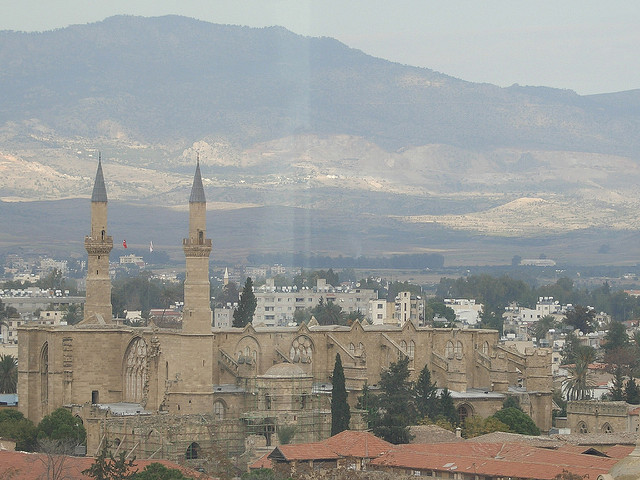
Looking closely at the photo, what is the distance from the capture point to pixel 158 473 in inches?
2308

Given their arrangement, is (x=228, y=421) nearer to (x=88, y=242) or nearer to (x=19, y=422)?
(x=19, y=422)

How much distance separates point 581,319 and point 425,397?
76669mm

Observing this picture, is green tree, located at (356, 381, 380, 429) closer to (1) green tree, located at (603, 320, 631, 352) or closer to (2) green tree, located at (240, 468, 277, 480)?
(2) green tree, located at (240, 468, 277, 480)

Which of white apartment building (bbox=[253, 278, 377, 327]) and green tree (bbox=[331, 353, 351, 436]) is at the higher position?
white apartment building (bbox=[253, 278, 377, 327])

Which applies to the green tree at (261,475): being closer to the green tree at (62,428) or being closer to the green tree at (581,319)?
the green tree at (62,428)

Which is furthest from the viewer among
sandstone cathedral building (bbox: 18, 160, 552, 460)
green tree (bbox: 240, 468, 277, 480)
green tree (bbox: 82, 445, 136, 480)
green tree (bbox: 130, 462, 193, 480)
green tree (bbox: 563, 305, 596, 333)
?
green tree (bbox: 563, 305, 596, 333)

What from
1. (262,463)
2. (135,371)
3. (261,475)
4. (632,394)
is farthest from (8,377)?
(261,475)

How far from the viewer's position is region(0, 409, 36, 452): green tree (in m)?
74.4

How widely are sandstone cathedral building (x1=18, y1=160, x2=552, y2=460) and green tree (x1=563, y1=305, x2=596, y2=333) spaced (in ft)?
210

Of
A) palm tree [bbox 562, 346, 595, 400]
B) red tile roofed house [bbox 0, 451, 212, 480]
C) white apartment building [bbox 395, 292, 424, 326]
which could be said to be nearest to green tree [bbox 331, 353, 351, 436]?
red tile roofed house [bbox 0, 451, 212, 480]

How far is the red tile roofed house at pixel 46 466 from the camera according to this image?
A: 57.4 meters

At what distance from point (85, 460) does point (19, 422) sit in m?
15.0

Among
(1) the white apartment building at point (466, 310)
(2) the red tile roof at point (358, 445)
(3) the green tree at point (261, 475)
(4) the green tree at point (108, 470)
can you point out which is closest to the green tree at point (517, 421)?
(2) the red tile roof at point (358, 445)

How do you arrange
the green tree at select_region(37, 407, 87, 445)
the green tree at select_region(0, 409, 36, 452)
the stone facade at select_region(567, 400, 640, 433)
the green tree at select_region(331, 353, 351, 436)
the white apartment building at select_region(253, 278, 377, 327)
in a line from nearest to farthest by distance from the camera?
the green tree at select_region(37, 407, 87, 445)
the green tree at select_region(0, 409, 36, 452)
the green tree at select_region(331, 353, 351, 436)
the stone facade at select_region(567, 400, 640, 433)
the white apartment building at select_region(253, 278, 377, 327)
